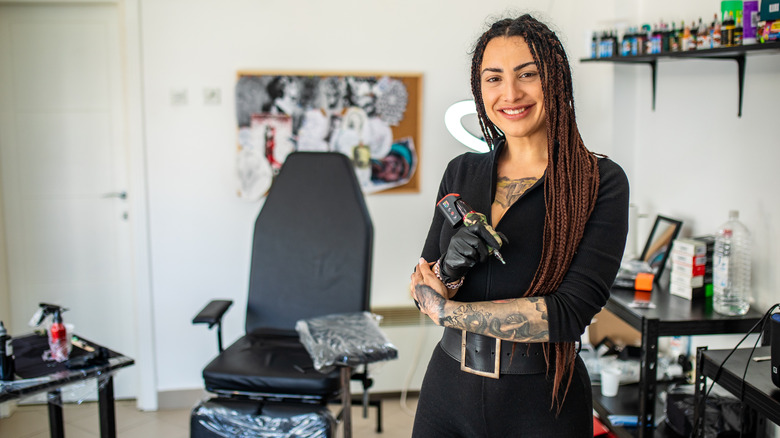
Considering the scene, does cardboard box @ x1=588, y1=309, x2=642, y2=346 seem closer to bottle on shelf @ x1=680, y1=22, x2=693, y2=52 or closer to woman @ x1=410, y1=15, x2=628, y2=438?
bottle on shelf @ x1=680, y1=22, x2=693, y2=52

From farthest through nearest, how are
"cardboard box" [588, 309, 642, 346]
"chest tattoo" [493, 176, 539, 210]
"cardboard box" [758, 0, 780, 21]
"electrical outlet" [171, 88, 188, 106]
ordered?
"electrical outlet" [171, 88, 188, 106] < "cardboard box" [588, 309, 642, 346] < "cardboard box" [758, 0, 780, 21] < "chest tattoo" [493, 176, 539, 210]

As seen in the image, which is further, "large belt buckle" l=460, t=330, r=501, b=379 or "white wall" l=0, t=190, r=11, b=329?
"white wall" l=0, t=190, r=11, b=329

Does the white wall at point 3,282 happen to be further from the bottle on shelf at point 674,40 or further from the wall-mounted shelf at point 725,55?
the bottle on shelf at point 674,40

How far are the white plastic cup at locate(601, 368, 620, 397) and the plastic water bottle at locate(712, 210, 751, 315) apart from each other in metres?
0.46

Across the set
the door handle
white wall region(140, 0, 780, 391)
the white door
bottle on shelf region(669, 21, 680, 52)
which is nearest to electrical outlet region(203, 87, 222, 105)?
white wall region(140, 0, 780, 391)

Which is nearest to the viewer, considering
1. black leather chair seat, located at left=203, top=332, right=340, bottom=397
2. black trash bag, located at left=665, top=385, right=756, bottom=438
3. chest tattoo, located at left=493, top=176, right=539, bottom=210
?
chest tattoo, located at left=493, top=176, right=539, bottom=210

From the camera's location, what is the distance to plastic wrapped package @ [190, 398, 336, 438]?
2164mm

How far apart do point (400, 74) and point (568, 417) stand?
2.24 metres

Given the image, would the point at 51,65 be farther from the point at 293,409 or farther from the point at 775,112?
the point at 775,112

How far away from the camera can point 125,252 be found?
332cm

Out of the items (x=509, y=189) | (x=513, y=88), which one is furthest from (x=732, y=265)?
(x=513, y=88)

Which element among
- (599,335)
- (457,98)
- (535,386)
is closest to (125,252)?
(457,98)

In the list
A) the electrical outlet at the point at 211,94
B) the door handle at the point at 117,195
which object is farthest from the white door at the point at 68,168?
the electrical outlet at the point at 211,94

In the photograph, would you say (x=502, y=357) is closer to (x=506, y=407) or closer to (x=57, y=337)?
(x=506, y=407)
